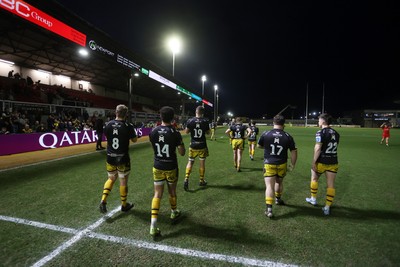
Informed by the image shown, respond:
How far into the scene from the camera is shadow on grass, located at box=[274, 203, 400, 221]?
14.1 ft

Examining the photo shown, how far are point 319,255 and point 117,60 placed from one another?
1291cm

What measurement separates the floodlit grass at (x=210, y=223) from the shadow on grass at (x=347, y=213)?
2 centimetres

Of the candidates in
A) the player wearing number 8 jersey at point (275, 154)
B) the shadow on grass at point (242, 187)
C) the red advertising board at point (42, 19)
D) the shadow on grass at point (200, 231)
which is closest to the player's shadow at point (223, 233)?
the shadow on grass at point (200, 231)

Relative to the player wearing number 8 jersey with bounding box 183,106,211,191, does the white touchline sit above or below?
below

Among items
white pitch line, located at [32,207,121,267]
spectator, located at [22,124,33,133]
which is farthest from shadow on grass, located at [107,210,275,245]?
spectator, located at [22,124,33,133]

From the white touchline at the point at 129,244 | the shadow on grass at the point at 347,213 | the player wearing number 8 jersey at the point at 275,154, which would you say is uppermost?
the player wearing number 8 jersey at the point at 275,154

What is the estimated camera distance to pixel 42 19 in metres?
8.12

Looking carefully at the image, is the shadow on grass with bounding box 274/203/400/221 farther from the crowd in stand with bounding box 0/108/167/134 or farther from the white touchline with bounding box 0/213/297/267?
the crowd in stand with bounding box 0/108/167/134

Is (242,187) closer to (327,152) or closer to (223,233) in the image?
(327,152)

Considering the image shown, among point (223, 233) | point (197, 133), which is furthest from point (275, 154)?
point (197, 133)

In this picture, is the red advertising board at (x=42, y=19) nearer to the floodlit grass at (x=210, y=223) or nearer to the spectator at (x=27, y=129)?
the floodlit grass at (x=210, y=223)

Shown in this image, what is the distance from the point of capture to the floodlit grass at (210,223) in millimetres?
2994

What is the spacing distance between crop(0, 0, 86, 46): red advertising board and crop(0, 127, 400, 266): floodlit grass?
5.33m

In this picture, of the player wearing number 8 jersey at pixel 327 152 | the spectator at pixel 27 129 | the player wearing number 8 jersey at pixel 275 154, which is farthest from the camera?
the spectator at pixel 27 129
